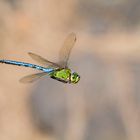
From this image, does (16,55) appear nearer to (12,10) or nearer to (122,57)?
(12,10)

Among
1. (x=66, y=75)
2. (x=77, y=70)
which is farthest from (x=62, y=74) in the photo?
(x=77, y=70)

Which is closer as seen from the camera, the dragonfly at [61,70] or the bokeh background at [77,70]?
the dragonfly at [61,70]

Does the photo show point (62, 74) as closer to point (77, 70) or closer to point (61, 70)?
point (61, 70)

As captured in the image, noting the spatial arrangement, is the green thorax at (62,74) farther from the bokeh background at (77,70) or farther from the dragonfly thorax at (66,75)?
the bokeh background at (77,70)

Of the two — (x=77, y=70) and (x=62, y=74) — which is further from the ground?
(x=77, y=70)

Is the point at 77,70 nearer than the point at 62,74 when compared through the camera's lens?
No

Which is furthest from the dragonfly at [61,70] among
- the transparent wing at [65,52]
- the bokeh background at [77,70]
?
the bokeh background at [77,70]

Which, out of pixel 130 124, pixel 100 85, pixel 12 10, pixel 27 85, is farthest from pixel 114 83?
pixel 12 10

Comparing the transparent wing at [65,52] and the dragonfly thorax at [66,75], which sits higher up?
the transparent wing at [65,52]
